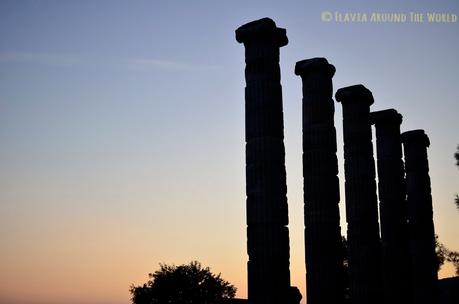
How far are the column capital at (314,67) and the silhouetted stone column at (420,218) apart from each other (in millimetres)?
14304

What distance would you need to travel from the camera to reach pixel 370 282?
31.5 m

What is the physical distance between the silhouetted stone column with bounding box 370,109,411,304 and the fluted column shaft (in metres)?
12.9

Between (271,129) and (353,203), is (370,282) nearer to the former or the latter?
(353,203)

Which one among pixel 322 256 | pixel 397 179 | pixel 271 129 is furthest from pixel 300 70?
pixel 397 179

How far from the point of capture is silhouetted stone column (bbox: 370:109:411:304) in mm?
36406

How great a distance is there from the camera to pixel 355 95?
34.5 m

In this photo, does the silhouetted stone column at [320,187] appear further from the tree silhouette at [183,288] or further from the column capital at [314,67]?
the tree silhouette at [183,288]

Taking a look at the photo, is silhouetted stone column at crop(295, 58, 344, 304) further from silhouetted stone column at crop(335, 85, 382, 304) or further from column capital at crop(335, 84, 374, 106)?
column capital at crop(335, 84, 374, 106)

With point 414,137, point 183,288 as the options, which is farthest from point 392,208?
point 183,288

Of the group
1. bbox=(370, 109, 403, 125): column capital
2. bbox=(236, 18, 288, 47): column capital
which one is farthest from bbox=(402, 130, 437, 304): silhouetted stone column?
bbox=(236, 18, 288, 47): column capital

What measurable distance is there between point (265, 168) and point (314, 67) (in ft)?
24.4

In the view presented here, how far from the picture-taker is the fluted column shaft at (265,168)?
25203 millimetres

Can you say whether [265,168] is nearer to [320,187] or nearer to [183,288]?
[320,187]

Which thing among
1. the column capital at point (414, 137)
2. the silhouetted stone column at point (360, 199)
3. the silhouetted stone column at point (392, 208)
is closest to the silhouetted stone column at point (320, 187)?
the silhouetted stone column at point (360, 199)
